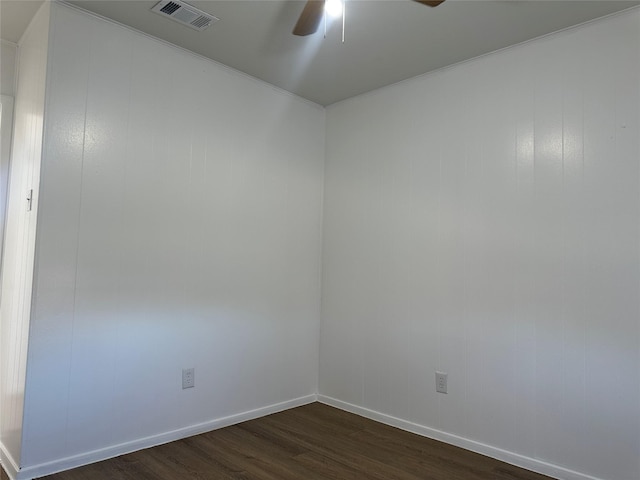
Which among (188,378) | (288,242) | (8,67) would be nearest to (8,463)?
(188,378)

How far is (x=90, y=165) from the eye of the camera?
2568 mm

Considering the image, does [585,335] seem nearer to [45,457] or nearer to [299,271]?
[299,271]

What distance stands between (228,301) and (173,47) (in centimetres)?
175

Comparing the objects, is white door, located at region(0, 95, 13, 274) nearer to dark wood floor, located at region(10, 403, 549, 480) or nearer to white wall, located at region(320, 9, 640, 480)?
dark wood floor, located at region(10, 403, 549, 480)

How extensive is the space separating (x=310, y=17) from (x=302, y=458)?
2405 millimetres

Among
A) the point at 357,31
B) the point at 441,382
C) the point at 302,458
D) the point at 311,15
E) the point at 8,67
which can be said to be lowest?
the point at 302,458

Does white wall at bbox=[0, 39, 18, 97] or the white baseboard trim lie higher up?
white wall at bbox=[0, 39, 18, 97]

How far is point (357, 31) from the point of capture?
2705mm

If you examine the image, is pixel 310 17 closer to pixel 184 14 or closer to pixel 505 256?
pixel 184 14

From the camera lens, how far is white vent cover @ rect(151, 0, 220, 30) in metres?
2.46

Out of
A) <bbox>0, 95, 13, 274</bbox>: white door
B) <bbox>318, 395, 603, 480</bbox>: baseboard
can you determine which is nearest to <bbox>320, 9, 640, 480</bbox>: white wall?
<bbox>318, 395, 603, 480</bbox>: baseboard

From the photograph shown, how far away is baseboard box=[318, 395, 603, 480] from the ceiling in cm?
251

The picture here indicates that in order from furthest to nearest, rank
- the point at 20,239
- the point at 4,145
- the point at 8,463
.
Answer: the point at 4,145 < the point at 20,239 < the point at 8,463

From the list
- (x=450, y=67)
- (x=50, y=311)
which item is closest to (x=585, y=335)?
(x=450, y=67)
